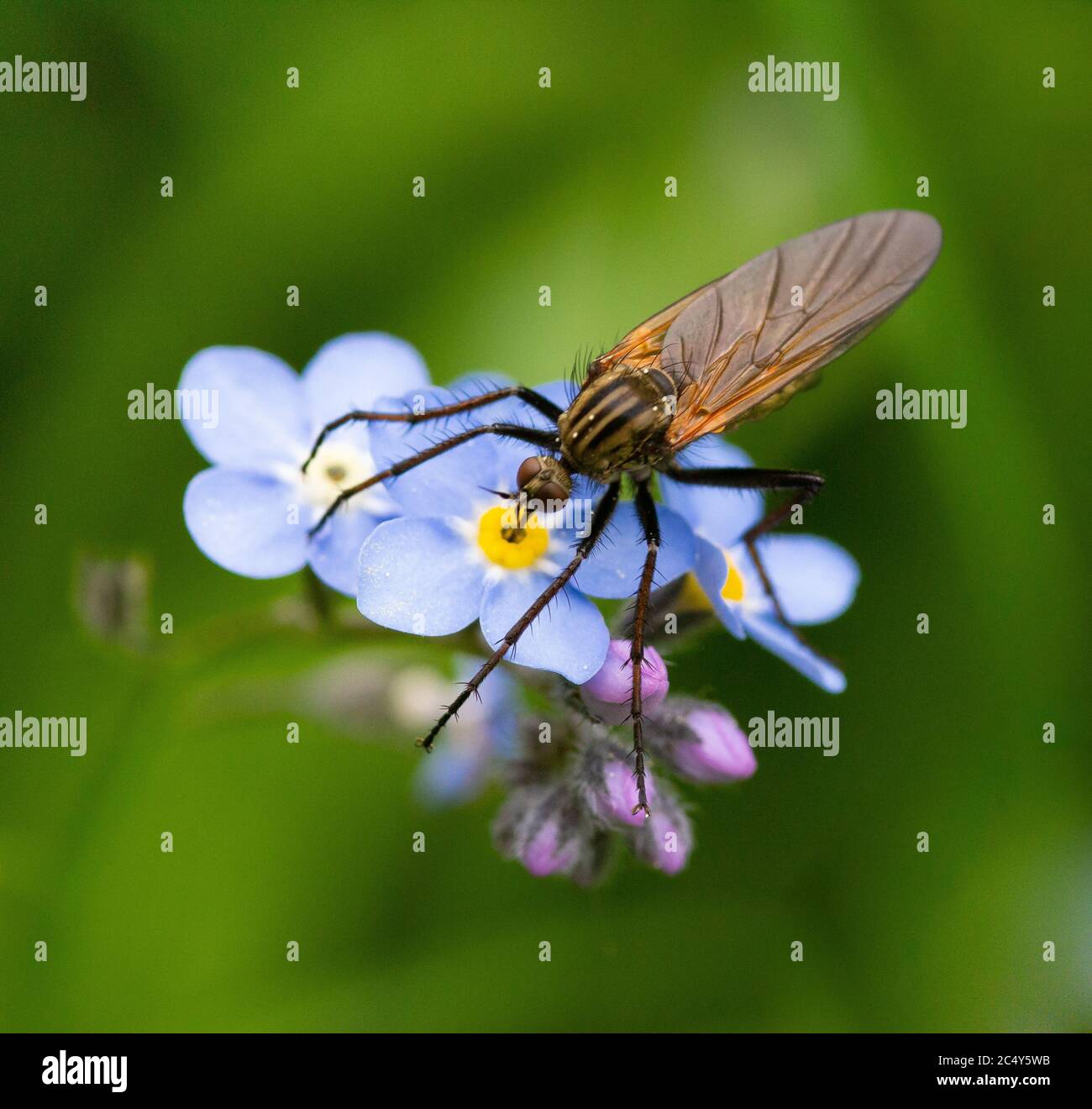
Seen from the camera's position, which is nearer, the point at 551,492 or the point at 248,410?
the point at 551,492

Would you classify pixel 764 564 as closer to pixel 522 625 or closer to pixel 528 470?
pixel 528 470

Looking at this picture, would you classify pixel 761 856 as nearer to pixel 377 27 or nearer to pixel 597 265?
pixel 597 265

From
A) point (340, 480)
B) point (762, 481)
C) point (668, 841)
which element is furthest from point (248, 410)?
point (668, 841)

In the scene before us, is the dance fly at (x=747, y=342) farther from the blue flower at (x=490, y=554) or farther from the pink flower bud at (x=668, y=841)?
the pink flower bud at (x=668, y=841)

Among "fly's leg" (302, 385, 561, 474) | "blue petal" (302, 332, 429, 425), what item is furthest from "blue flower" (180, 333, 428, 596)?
"fly's leg" (302, 385, 561, 474)

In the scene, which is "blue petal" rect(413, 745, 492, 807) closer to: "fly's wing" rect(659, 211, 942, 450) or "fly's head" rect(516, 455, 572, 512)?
"fly's head" rect(516, 455, 572, 512)

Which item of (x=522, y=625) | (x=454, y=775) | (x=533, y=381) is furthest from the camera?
(x=533, y=381)

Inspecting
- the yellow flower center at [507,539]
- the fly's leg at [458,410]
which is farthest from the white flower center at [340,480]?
the yellow flower center at [507,539]
